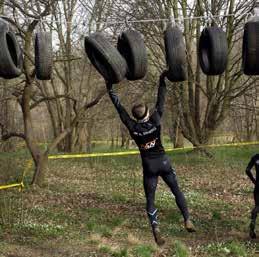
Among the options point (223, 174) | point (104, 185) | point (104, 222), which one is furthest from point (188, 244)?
point (223, 174)

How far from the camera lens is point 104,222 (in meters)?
10.4

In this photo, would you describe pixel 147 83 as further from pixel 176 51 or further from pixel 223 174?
pixel 176 51

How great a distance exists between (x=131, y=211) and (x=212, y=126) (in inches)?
433

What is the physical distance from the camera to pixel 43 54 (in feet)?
24.0

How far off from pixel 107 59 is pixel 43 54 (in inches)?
39.6

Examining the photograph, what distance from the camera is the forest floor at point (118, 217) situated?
8.58 metres

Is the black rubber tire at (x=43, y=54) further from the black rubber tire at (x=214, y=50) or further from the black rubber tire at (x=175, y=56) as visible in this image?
the black rubber tire at (x=214, y=50)

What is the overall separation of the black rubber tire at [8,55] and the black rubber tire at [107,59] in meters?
0.99

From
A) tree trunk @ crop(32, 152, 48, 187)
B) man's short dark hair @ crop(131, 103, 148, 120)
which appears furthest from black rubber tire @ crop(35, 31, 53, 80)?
tree trunk @ crop(32, 152, 48, 187)

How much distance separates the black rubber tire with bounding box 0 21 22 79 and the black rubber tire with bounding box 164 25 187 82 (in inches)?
79.2

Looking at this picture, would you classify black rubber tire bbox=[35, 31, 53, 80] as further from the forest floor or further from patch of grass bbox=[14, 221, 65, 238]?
patch of grass bbox=[14, 221, 65, 238]

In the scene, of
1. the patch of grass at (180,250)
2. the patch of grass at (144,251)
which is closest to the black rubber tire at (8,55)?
the patch of grass at (144,251)

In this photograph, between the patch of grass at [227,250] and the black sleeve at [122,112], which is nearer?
the black sleeve at [122,112]

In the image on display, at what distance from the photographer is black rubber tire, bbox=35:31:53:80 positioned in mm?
7301
